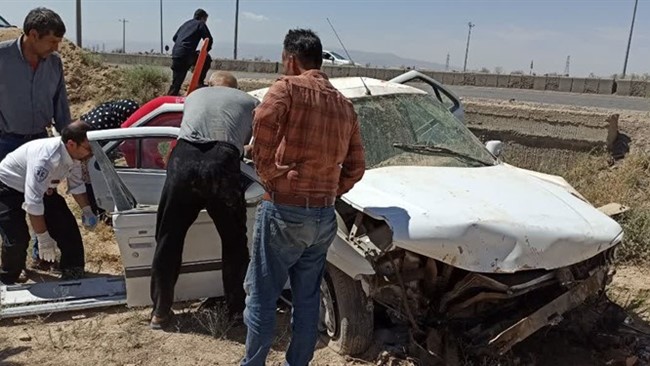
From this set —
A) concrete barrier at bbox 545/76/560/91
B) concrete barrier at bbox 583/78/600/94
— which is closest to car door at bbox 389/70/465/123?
concrete barrier at bbox 583/78/600/94

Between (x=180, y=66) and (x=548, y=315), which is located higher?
(x=180, y=66)

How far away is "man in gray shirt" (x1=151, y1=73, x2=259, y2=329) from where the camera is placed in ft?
12.1

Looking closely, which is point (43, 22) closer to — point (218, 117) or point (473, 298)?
point (218, 117)

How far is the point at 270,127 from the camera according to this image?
2.85 m

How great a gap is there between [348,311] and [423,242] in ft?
2.46

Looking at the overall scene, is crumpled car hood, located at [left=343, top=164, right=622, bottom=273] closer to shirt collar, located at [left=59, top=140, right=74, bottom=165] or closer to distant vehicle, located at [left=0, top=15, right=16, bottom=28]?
shirt collar, located at [left=59, top=140, right=74, bottom=165]

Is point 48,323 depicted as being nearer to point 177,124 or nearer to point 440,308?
point 177,124

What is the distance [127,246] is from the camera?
3924 mm

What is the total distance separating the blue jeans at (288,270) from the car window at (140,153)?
1.65 metres

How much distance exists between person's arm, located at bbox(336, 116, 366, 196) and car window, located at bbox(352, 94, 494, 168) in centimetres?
93

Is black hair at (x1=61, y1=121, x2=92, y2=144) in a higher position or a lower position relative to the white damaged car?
higher

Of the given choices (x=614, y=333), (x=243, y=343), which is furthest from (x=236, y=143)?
(x=614, y=333)

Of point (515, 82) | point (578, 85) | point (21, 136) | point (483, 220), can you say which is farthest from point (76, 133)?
point (515, 82)

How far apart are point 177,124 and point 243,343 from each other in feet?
6.67
